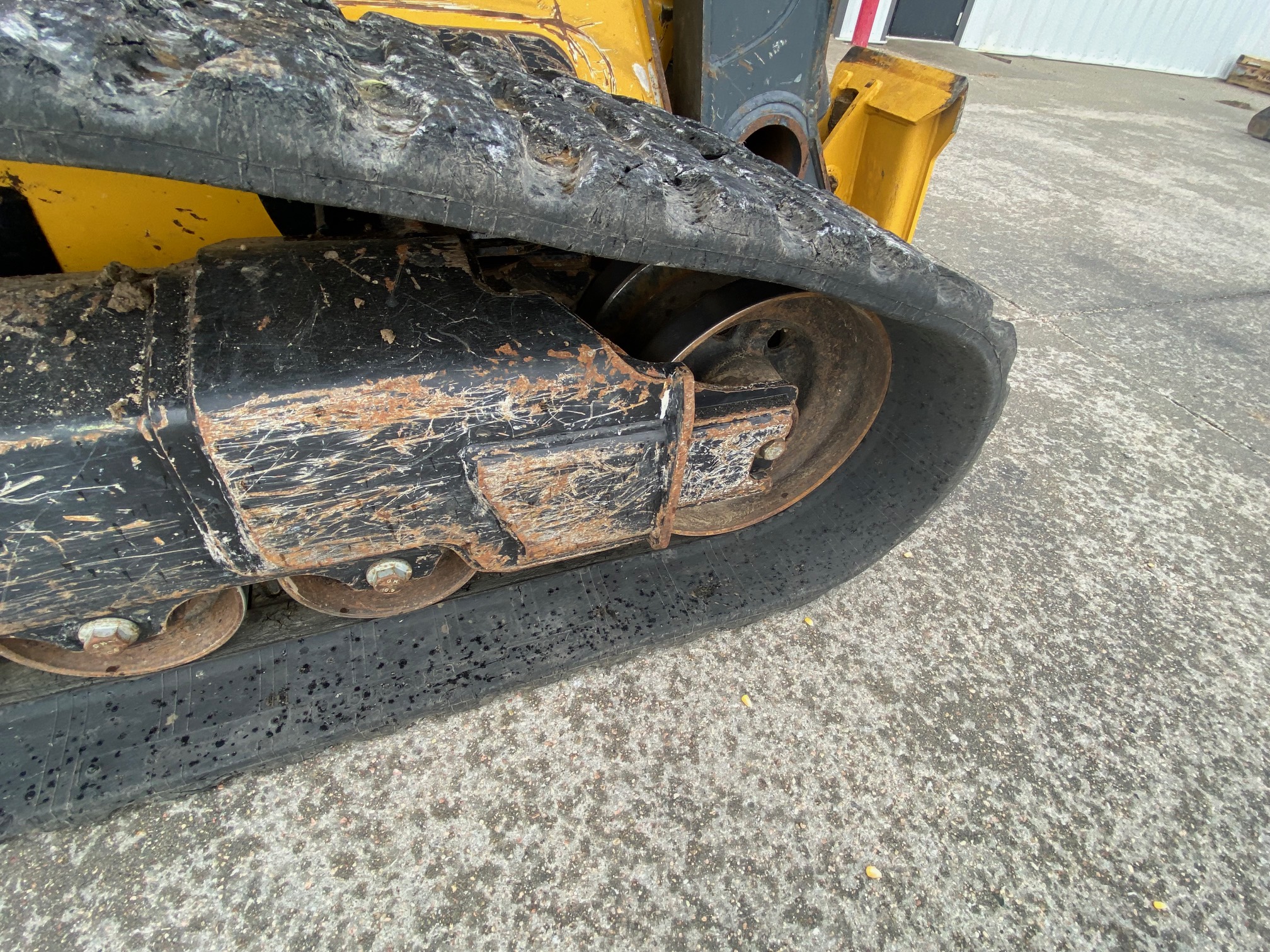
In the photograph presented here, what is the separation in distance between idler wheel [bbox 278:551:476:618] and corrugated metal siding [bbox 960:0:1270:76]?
1043 cm

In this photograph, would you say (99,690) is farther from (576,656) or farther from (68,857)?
(576,656)

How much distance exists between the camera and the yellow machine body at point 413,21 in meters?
0.95

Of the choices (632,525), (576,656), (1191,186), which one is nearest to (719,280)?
(632,525)

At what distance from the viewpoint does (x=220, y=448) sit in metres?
→ 0.80

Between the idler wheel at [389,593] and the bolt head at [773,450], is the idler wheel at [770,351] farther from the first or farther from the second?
the idler wheel at [389,593]

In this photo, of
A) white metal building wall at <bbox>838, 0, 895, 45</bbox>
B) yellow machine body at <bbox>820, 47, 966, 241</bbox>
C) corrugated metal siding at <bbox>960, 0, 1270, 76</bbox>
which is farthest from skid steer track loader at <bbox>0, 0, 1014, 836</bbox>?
corrugated metal siding at <bbox>960, 0, 1270, 76</bbox>

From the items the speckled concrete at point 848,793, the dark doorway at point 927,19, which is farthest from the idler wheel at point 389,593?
the dark doorway at point 927,19

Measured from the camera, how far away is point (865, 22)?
8258mm

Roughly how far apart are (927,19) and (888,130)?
351 inches

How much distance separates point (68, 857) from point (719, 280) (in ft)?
4.32

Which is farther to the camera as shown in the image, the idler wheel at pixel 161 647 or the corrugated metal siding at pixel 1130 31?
the corrugated metal siding at pixel 1130 31

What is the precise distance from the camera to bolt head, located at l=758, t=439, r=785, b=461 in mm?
1266

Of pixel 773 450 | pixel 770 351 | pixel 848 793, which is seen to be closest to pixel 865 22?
pixel 770 351

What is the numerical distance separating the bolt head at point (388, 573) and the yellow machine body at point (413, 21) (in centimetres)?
54
